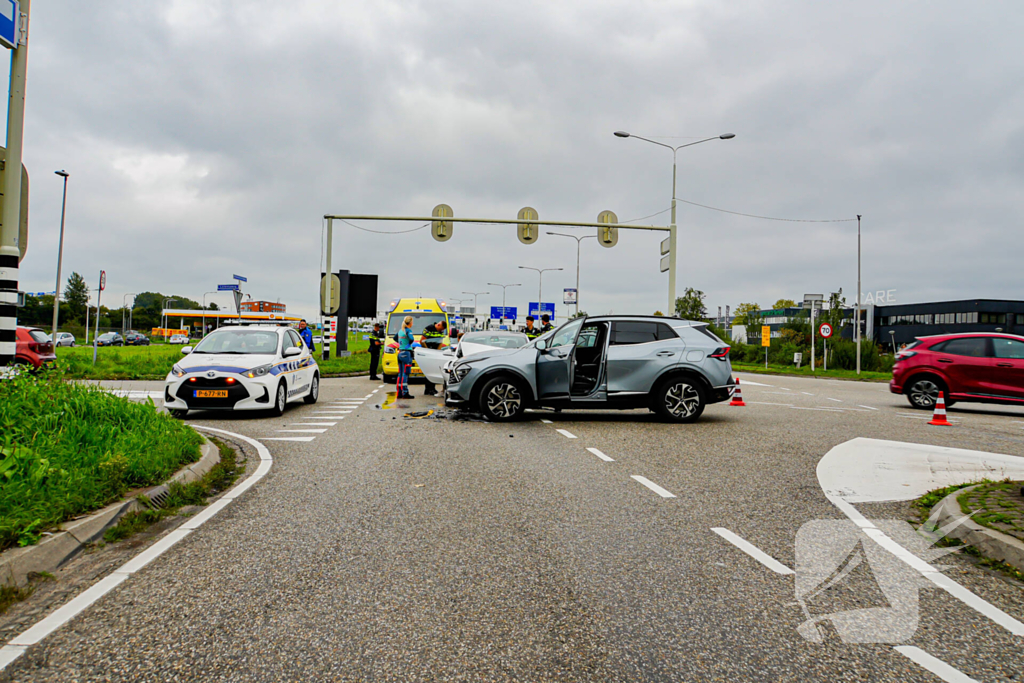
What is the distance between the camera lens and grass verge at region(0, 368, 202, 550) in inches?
190

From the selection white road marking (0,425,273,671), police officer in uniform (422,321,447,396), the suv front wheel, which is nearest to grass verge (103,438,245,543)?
white road marking (0,425,273,671)

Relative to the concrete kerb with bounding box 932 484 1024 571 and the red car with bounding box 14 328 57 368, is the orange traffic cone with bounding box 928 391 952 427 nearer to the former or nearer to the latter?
the concrete kerb with bounding box 932 484 1024 571

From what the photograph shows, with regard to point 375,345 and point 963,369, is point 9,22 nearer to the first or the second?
point 375,345

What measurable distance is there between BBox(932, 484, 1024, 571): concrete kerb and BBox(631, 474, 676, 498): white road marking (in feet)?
6.70

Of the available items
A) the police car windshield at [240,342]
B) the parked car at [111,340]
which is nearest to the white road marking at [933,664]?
the police car windshield at [240,342]

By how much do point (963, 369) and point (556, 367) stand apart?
9030 millimetres

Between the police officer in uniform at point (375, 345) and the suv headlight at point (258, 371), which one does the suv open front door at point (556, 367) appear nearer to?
the suv headlight at point (258, 371)

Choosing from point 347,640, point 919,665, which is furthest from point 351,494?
point 919,665

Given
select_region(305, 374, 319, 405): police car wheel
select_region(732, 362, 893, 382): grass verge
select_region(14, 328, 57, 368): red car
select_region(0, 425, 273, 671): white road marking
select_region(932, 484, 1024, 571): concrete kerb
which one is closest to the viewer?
select_region(0, 425, 273, 671): white road marking

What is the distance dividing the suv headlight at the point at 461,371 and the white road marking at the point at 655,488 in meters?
5.09

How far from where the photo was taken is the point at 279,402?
12.8 m

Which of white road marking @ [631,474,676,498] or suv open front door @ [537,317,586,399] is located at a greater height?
suv open front door @ [537,317,586,399]

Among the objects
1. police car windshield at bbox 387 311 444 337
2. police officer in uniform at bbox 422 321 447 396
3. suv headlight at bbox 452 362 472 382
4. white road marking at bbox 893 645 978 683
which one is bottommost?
white road marking at bbox 893 645 978 683

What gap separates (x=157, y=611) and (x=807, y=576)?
139 inches
